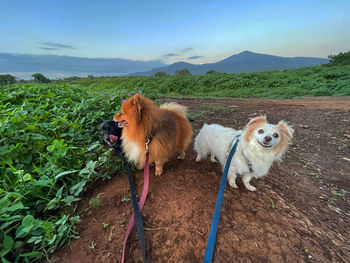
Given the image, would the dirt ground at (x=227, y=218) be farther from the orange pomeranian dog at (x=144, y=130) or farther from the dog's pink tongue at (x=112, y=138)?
the dog's pink tongue at (x=112, y=138)

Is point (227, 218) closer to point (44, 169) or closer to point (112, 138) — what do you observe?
point (112, 138)

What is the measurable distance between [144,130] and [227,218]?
63.6 inches

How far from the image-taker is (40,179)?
1.95 metres

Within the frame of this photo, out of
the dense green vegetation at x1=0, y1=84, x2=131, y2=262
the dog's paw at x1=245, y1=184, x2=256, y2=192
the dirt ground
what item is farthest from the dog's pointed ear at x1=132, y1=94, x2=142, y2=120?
the dog's paw at x1=245, y1=184, x2=256, y2=192

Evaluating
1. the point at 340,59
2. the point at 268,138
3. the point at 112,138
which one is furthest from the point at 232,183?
the point at 340,59

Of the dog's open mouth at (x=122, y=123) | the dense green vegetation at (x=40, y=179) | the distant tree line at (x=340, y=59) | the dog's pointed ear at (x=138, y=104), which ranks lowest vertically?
the dense green vegetation at (x=40, y=179)

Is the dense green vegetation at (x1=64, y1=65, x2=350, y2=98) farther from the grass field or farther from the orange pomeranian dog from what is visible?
the orange pomeranian dog

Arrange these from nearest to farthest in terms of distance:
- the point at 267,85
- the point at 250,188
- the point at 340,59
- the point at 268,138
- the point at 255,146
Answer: the point at 268,138
the point at 255,146
the point at 250,188
the point at 267,85
the point at 340,59

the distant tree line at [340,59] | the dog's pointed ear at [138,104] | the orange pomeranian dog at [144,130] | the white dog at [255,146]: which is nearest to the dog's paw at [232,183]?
the white dog at [255,146]

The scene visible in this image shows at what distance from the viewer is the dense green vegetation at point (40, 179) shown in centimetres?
146

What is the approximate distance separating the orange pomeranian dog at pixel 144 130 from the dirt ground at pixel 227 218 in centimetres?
41

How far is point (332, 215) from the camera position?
94.3 inches

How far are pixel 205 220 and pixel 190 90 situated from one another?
1414cm

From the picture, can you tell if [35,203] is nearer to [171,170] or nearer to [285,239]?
[171,170]
